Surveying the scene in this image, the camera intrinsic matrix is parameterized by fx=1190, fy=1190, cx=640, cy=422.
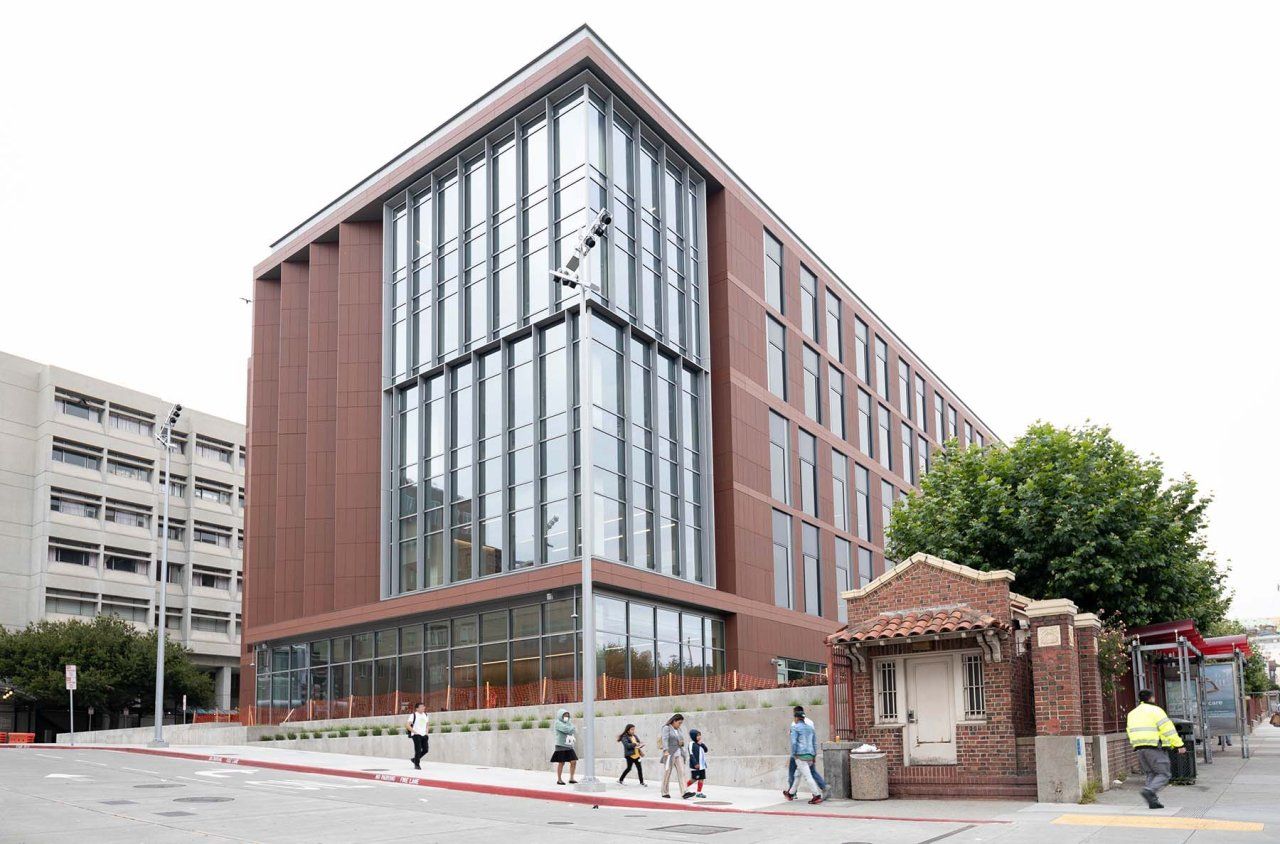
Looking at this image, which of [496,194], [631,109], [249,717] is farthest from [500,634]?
[631,109]

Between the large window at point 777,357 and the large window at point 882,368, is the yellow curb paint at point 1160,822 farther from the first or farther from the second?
the large window at point 882,368

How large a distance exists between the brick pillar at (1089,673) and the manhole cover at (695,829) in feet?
27.3

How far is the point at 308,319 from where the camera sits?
52.2 meters

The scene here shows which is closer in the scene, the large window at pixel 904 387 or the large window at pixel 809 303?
the large window at pixel 809 303

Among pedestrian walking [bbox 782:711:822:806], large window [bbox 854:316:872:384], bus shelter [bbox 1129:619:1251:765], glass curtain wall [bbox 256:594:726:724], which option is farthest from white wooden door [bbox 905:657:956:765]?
large window [bbox 854:316:872:384]

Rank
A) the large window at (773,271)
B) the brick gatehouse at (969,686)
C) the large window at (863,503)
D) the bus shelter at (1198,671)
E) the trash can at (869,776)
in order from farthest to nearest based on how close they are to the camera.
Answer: the large window at (863,503)
the large window at (773,271)
the bus shelter at (1198,671)
the trash can at (869,776)
the brick gatehouse at (969,686)

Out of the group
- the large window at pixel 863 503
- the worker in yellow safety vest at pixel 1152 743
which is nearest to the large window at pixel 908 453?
the large window at pixel 863 503

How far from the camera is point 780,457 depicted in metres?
50.1

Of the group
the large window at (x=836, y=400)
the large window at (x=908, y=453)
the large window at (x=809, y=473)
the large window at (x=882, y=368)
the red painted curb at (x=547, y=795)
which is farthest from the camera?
the large window at (x=908, y=453)

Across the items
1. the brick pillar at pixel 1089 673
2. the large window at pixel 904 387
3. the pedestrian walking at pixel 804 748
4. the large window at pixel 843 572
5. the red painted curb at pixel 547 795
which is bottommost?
the red painted curb at pixel 547 795

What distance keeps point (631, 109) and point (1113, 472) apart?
70.6ft

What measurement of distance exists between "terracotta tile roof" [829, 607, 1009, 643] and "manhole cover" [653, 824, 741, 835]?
19.3ft

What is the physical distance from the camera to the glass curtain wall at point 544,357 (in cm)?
3969

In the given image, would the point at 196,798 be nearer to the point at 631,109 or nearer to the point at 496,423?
the point at 496,423
